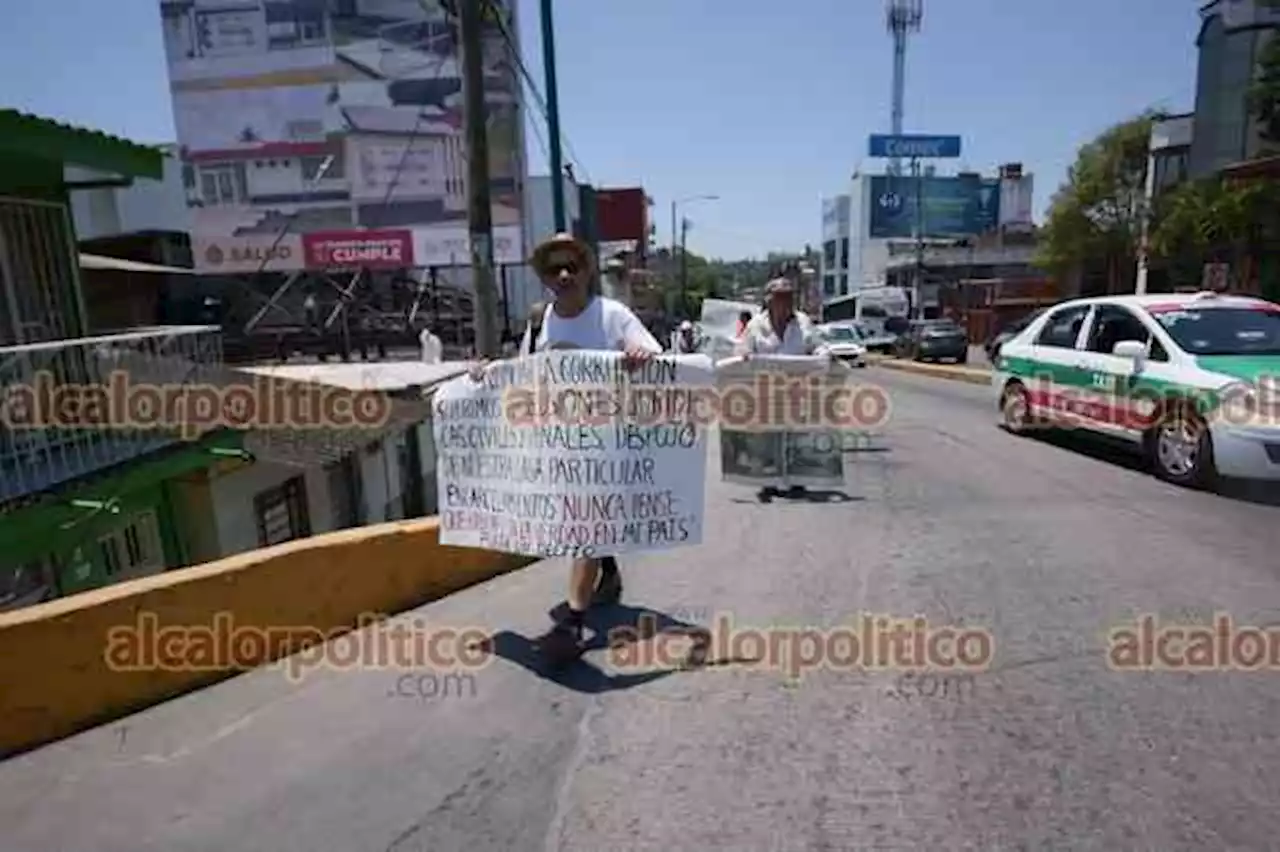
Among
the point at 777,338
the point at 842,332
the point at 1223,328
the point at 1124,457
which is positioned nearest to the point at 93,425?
the point at 777,338

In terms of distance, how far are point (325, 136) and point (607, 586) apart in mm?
29322

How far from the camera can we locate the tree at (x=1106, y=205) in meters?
33.6

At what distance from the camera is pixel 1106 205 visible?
3469 centimetres

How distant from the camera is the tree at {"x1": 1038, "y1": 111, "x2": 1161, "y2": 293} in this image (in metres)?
33.6

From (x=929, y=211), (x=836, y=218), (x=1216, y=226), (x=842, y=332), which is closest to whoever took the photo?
(x=1216, y=226)

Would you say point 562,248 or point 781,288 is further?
point 781,288

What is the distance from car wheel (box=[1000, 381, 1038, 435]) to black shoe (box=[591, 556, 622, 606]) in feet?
Answer: 22.7

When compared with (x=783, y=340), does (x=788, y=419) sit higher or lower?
lower

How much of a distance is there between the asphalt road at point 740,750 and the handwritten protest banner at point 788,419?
6.46 feet

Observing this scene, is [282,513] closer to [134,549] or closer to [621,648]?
[134,549]

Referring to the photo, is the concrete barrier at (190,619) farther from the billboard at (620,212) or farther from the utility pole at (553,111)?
the billboard at (620,212)

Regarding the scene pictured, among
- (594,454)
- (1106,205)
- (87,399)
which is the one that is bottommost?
(87,399)

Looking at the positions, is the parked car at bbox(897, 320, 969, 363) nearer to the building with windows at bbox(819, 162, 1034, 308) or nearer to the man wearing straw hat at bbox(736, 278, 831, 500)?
the man wearing straw hat at bbox(736, 278, 831, 500)

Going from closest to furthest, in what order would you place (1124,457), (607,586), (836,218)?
(607,586)
(1124,457)
(836,218)
